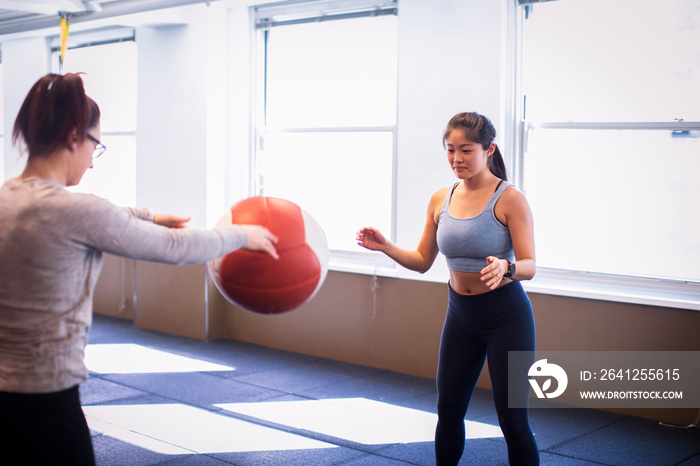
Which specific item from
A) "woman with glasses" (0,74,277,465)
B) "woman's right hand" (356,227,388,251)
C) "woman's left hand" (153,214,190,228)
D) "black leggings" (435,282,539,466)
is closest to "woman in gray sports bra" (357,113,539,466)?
"black leggings" (435,282,539,466)

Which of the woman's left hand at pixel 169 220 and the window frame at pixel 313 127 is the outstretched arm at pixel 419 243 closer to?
the woman's left hand at pixel 169 220

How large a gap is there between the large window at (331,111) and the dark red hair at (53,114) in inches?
135

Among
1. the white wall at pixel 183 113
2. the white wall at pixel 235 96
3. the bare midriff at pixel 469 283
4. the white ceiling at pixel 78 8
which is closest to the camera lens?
the bare midriff at pixel 469 283

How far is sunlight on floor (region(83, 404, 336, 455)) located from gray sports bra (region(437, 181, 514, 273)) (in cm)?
135

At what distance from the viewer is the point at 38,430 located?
56.6 inches

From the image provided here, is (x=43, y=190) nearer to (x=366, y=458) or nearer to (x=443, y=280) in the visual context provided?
(x=366, y=458)

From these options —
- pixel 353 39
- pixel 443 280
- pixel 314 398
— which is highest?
pixel 353 39

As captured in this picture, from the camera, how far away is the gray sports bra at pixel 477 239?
7.96 ft

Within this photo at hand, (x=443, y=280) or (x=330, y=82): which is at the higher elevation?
(x=330, y=82)

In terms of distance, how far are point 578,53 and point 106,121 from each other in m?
4.60

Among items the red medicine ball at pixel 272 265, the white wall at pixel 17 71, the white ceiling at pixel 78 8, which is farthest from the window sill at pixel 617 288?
the white wall at pixel 17 71

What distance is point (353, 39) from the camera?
5.04 meters

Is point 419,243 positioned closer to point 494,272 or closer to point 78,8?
point 494,272

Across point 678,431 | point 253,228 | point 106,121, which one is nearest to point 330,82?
point 106,121
